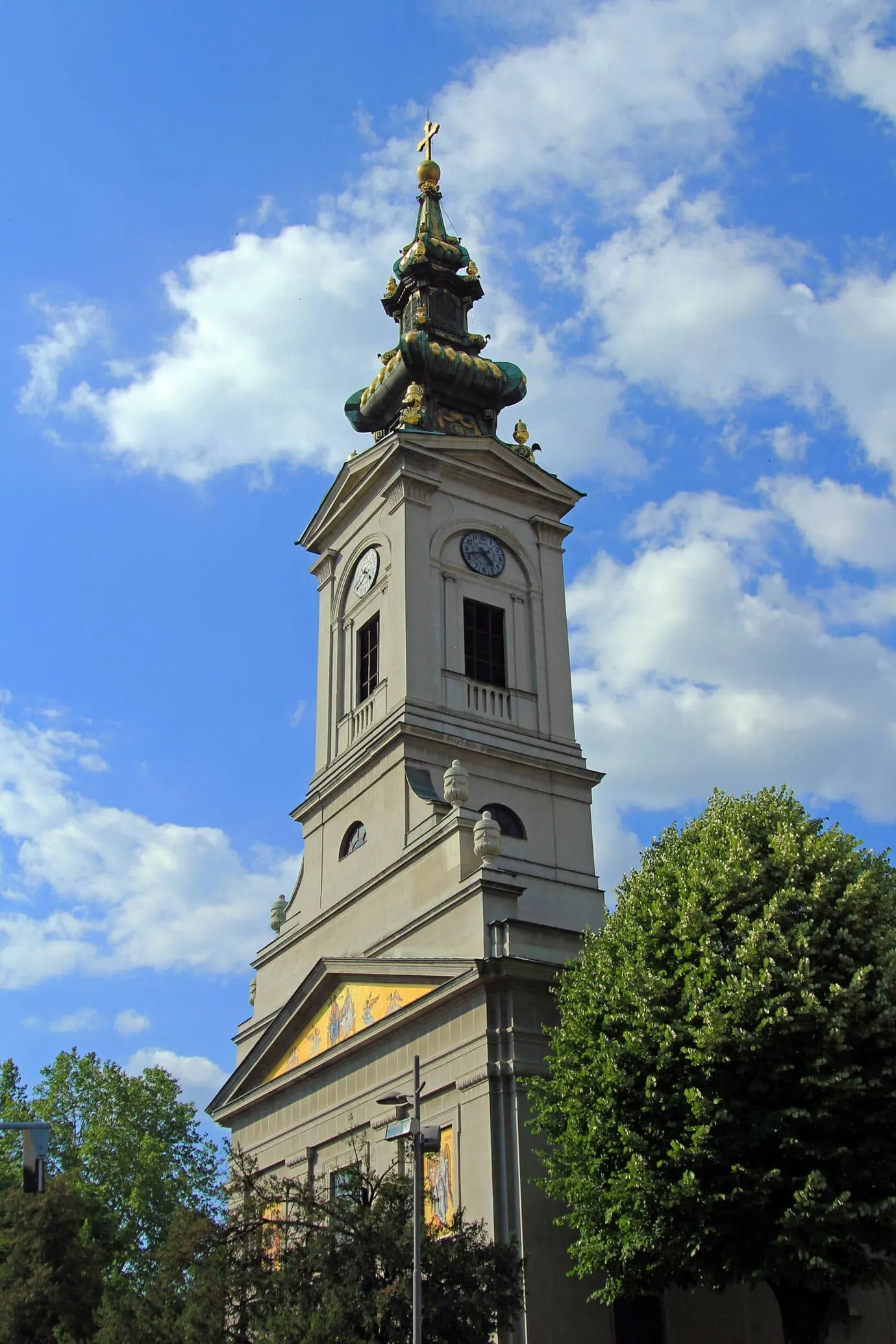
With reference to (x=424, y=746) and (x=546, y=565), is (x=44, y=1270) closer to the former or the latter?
(x=424, y=746)

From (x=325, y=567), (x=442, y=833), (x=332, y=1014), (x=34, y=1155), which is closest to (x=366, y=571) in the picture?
(x=325, y=567)

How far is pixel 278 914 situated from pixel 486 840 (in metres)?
11.1

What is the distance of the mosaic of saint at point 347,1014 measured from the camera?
1165 inches

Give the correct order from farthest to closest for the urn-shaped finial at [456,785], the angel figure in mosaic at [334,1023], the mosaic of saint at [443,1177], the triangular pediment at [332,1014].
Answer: the angel figure in mosaic at [334,1023] < the urn-shaped finial at [456,785] < the triangular pediment at [332,1014] < the mosaic of saint at [443,1177]

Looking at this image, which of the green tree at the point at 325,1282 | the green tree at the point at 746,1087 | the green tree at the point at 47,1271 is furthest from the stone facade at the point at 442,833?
the green tree at the point at 47,1271

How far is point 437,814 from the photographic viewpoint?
3231cm

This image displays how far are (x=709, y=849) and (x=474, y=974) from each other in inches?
224

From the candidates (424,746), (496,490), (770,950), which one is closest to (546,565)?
(496,490)

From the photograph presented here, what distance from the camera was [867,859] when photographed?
24.4 meters

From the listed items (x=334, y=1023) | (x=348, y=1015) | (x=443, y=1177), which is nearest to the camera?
(x=443, y=1177)

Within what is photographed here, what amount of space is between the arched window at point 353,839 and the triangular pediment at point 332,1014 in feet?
13.9

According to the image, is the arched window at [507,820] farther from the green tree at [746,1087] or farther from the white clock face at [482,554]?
the green tree at [746,1087]

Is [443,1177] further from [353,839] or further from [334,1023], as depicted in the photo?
[353,839]

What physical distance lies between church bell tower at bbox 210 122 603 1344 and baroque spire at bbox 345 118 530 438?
85 mm
